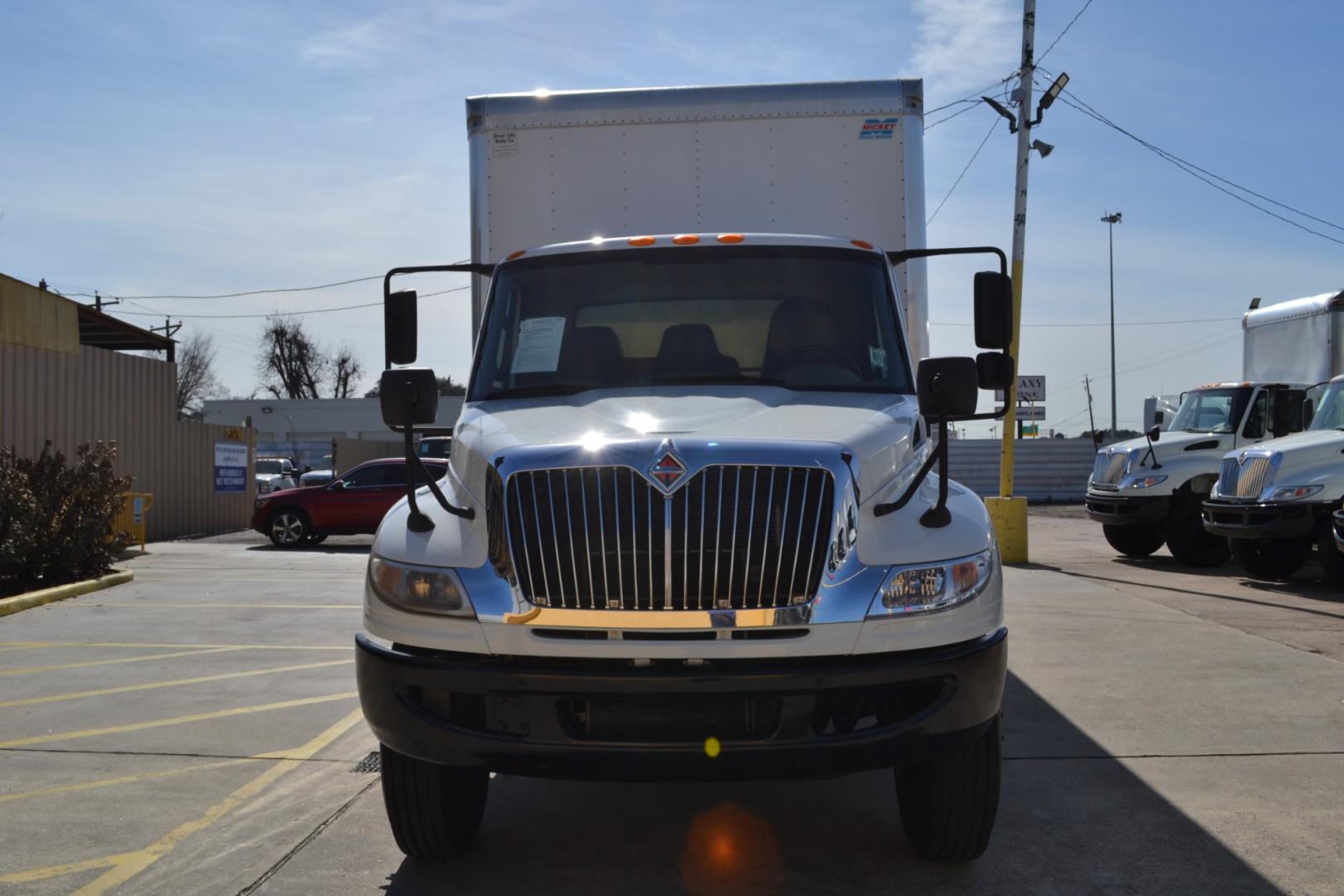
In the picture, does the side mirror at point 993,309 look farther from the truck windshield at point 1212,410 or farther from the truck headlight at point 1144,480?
the truck windshield at point 1212,410

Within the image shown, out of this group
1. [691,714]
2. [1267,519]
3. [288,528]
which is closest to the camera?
[691,714]

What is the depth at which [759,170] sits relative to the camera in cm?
696

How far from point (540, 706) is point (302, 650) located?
592 cm

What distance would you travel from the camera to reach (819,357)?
5.06m

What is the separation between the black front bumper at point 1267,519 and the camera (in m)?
13.2

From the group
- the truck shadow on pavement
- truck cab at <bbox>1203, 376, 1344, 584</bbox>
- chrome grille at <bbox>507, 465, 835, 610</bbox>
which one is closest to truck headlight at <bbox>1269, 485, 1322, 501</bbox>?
truck cab at <bbox>1203, 376, 1344, 584</bbox>

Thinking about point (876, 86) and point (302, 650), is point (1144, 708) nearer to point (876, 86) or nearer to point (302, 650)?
point (876, 86)

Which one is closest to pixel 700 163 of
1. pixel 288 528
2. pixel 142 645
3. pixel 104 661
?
pixel 104 661

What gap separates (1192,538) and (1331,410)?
2894 mm

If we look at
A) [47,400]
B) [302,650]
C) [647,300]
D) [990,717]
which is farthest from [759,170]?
[47,400]

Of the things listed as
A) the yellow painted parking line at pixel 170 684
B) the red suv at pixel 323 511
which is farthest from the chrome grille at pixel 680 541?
the red suv at pixel 323 511

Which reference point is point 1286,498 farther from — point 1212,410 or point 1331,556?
point 1212,410

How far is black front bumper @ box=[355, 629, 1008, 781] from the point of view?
3693 millimetres

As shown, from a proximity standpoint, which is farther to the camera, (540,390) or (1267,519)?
(1267,519)
